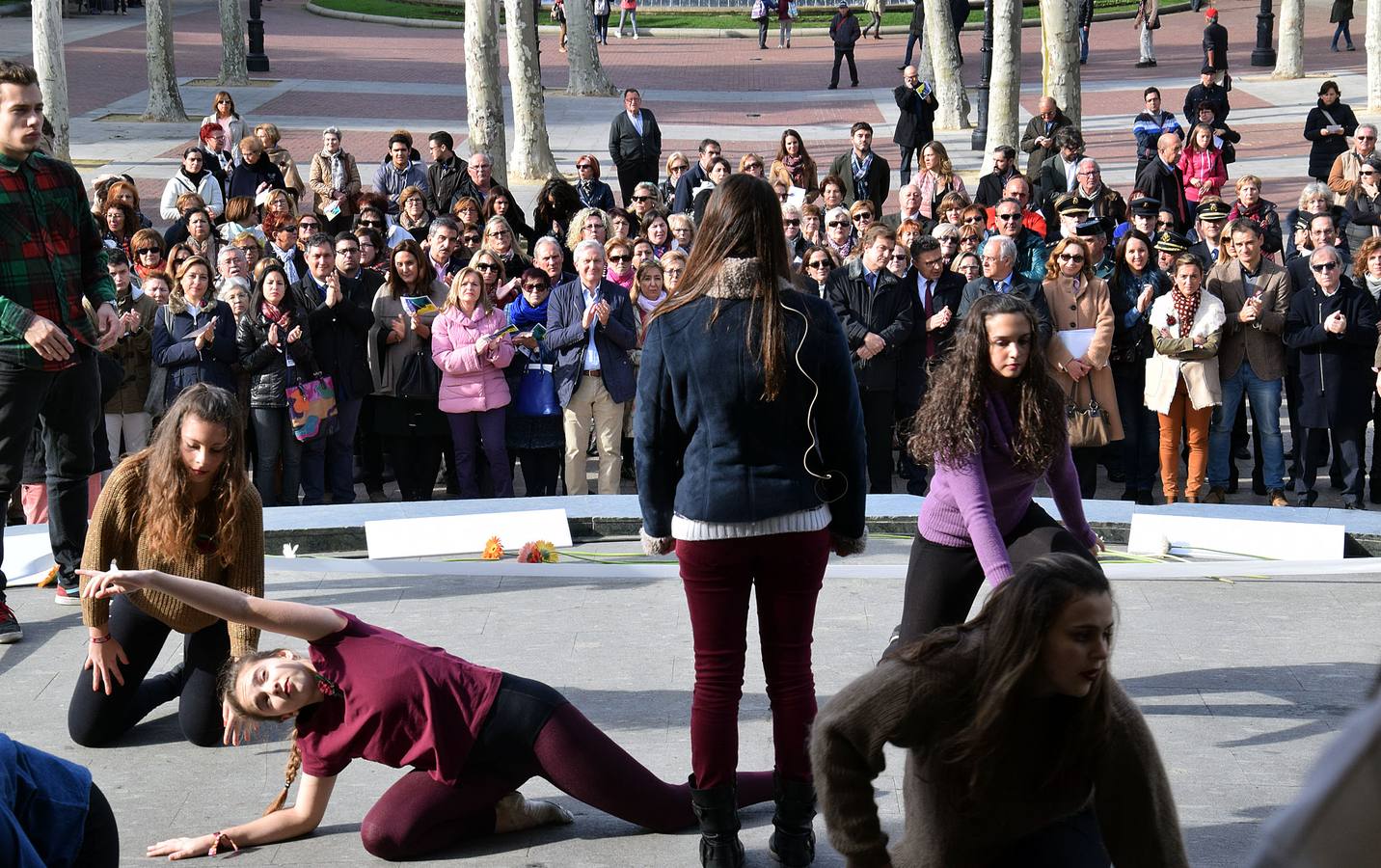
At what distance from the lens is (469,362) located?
31.3 ft

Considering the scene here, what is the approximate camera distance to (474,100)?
20.1 metres

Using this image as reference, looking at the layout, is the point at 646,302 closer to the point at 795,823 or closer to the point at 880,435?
the point at 880,435

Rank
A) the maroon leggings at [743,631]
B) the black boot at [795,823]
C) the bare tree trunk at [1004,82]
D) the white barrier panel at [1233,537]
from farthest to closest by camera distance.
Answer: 1. the bare tree trunk at [1004,82]
2. the white barrier panel at [1233,537]
3. the black boot at [795,823]
4. the maroon leggings at [743,631]

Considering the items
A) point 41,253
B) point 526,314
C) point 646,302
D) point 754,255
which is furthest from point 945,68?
point 754,255

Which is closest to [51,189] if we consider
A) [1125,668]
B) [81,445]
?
[81,445]

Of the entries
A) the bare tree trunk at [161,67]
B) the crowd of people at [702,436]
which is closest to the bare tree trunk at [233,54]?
the bare tree trunk at [161,67]

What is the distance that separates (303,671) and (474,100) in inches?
653

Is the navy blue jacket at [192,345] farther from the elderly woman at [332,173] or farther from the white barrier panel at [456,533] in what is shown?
the elderly woman at [332,173]

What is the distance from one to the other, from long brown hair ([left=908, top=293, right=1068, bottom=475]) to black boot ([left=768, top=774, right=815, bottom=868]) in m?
1.06

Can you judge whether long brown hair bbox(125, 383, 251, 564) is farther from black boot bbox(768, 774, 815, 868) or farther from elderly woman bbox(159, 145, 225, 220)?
elderly woman bbox(159, 145, 225, 220)

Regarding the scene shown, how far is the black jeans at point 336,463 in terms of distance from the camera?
9.64 m

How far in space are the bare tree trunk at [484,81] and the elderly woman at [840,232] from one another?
9116 mm

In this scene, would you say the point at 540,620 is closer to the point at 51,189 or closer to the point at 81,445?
the point at 81,445

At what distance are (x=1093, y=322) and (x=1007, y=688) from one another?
7029 millimetres
